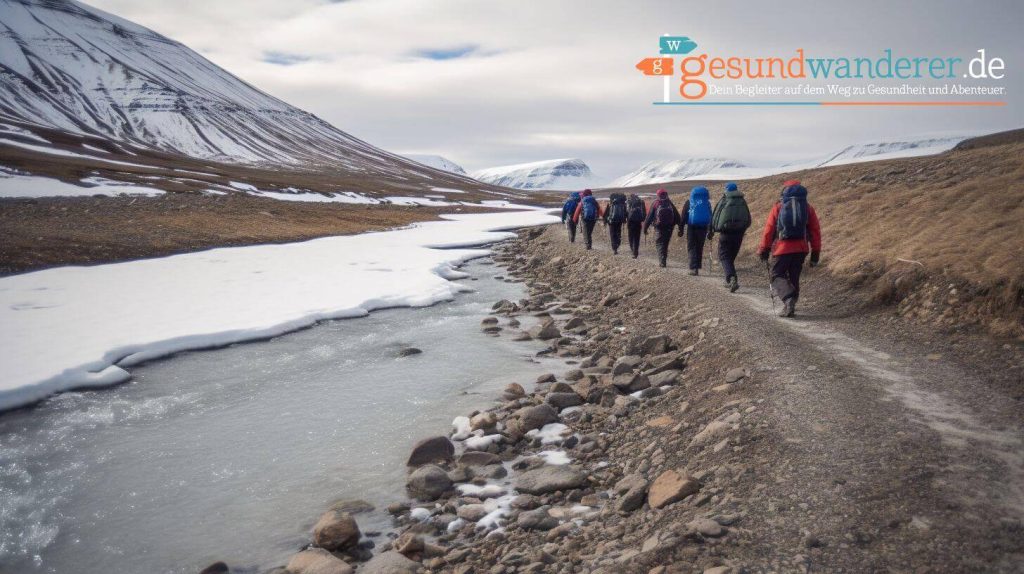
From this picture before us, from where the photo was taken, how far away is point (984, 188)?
14.0 m

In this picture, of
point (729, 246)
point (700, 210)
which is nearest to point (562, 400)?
point (729, 246)

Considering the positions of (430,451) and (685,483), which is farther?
(430,451)

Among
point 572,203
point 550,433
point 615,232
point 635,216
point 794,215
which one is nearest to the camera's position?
point 550,433

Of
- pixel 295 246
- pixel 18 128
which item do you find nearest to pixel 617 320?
pixel 295 246

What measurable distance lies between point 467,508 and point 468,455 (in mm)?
1360

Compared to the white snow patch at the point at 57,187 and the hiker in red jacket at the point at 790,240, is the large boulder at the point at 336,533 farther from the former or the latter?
the white snow patch at the point at 57,187

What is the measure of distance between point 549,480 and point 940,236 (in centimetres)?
1017

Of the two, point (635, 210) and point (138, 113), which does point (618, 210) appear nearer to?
point (635, 210)

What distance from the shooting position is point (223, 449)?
856 centimetres

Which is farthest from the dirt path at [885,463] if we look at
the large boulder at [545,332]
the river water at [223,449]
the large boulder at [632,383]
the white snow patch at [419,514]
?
the large boulder at [545,332]

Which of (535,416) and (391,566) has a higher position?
(535,416)

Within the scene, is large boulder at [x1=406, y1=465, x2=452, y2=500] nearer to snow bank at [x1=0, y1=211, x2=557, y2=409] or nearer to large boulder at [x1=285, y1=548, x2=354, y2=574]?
large boulder at [x1=285, y1=548, x2=354, y2=574]

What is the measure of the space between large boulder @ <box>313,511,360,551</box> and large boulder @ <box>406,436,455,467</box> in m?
1.80

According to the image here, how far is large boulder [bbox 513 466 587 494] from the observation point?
684 cm
